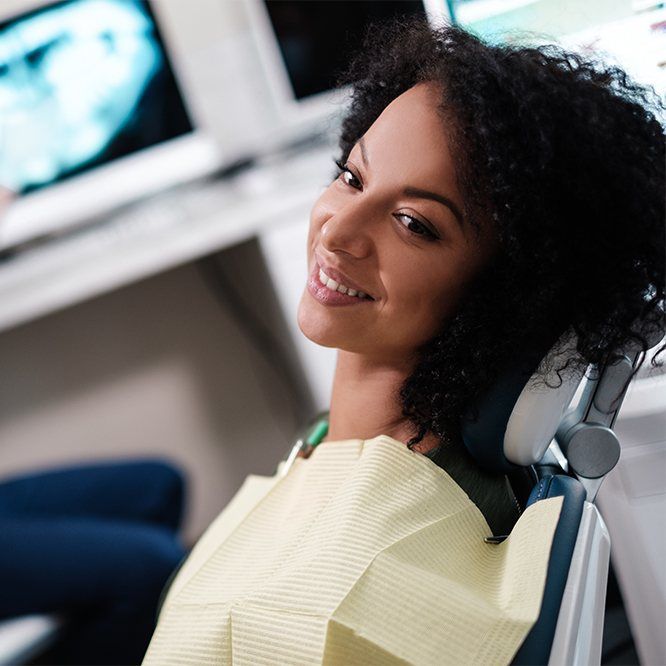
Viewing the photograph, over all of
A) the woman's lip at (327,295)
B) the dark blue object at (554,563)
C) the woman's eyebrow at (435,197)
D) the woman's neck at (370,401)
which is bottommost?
the dark blue object at (554,563)

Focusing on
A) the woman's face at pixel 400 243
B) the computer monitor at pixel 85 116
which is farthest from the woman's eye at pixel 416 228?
the computer monitor at pixel 85 116

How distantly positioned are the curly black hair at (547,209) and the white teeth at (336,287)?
0.28 ft

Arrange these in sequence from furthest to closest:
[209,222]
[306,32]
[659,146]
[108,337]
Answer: [108,337] < [306,32] < [209,222] < [659,146]

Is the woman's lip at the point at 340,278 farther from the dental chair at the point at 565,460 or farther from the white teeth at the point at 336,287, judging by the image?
the dental chair at the point at 565,460

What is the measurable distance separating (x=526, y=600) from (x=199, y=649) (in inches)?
11.1

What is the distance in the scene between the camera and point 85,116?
2086 millimetres

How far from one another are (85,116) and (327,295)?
4.75 ft

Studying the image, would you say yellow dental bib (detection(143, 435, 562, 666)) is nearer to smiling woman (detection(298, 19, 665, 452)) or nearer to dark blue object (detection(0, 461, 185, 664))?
smiling woman (detection(298, 19, 665, 452))

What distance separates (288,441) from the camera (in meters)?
2.45

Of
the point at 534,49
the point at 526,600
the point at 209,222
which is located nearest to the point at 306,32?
the point at 209,222

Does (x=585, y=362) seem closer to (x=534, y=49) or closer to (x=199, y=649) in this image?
(x=534, y=49)

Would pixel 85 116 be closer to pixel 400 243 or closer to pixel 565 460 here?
pixel 400 243

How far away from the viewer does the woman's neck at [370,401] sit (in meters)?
0.85

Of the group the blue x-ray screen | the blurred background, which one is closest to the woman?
the blurred background
